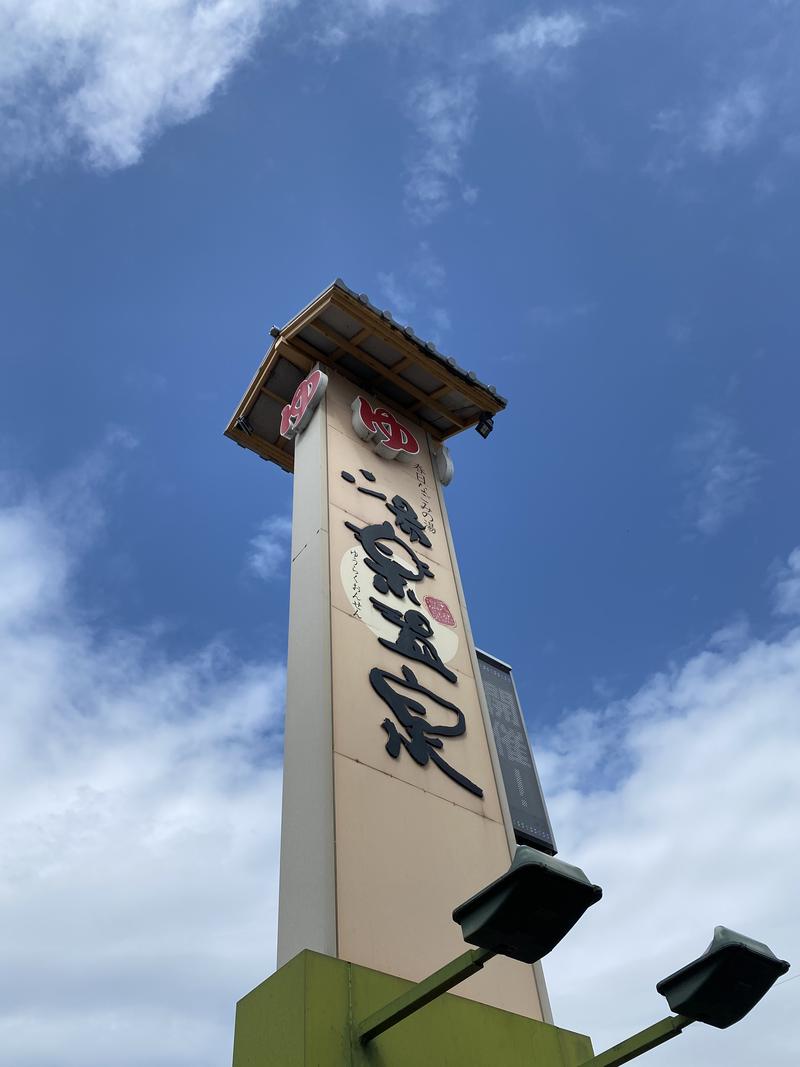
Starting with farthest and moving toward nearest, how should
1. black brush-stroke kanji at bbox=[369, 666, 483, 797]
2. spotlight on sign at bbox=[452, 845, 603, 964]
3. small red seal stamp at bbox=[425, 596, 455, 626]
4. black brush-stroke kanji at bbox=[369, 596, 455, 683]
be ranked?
small red seal stamp at bbox=[425, 596, 455, 626] < black brush-stroke kanji at bbox=[369, 596, 455, 683] < black brush-stroke kanji at bbox=[369, 666, 483, 797] < spotlight on sign at bbox=[452, 845, 603, 964]

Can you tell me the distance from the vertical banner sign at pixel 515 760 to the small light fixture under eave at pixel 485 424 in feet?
15.6

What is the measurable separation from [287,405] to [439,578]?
4608mm

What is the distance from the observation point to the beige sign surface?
22.8 feet

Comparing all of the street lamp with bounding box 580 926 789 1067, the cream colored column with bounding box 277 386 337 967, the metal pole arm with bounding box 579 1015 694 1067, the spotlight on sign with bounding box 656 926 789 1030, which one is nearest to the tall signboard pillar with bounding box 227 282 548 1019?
A: the cream colored column with bounding box 277 386 337 967

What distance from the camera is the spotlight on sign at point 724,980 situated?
4.73m

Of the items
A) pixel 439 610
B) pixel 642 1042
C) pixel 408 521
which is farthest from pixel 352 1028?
pixel 408 521

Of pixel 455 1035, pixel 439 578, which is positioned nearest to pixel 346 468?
pixel 439 578

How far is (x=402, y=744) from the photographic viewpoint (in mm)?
8430

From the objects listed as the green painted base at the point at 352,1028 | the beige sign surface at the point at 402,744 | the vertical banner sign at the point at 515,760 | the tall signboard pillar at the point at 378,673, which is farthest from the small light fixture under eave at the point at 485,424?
the green painted base at the point at 352,1028

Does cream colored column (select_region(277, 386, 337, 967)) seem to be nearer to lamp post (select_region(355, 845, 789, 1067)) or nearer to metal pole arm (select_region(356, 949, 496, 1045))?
metal pole arm (select_region(356, 949, 496, 1045))

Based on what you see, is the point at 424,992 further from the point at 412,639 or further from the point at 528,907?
the point at 412,639

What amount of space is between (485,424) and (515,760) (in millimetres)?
6407

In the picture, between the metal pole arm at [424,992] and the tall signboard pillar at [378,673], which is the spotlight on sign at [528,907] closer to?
the metal pole arm at [424,992]

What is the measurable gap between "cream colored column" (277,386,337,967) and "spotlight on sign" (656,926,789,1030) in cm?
247
